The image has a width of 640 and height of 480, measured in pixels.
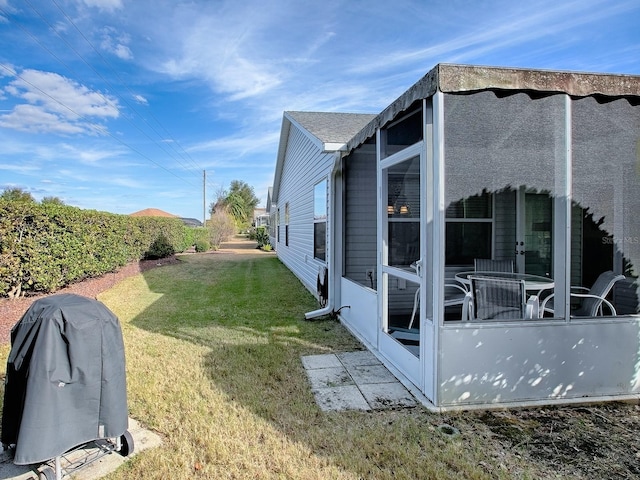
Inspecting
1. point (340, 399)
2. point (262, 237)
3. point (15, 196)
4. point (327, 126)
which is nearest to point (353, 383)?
point (340, 399)

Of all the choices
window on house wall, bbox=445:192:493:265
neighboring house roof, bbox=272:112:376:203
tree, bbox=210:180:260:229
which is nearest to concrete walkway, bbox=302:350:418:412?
window on house wall, bbox=445:192:493:265

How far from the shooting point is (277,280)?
11.2 m

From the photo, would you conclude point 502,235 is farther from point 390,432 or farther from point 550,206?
point 390,432

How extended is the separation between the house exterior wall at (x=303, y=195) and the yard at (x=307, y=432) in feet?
11.3

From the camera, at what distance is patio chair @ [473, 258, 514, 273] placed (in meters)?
5.45

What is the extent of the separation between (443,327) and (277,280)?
8.39 meters

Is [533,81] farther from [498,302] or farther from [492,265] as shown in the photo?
[492,265]

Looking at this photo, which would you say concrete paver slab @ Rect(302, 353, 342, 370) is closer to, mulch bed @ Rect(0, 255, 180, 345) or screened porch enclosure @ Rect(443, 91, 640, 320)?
screened porch enclosure @ Rect(443, 91, 640, 320)

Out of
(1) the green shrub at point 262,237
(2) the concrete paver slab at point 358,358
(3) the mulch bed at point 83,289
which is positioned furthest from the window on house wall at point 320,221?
(1) the green shrub at point 262,237

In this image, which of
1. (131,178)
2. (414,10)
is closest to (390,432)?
(414,10)

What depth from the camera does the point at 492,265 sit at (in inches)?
219

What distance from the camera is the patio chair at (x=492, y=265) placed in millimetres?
5445

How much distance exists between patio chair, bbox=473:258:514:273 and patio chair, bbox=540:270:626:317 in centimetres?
181

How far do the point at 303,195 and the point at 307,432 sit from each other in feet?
26.4
